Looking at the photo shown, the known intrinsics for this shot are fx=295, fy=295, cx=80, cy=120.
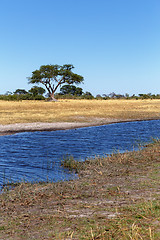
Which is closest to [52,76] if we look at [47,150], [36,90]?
[36,90]

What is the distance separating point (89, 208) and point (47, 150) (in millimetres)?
9312

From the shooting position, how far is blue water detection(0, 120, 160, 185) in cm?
1055

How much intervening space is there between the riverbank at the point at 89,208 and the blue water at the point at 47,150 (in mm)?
1509

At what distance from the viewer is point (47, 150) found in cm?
1526

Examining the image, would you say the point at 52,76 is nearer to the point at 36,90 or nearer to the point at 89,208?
the point at 36,90

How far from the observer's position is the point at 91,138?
62.4 ft

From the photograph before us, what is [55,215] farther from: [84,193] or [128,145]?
[128,145]

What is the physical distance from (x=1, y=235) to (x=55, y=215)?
1.15 meters

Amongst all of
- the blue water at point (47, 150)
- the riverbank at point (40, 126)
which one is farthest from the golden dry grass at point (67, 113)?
the blue water at point (47, 150)

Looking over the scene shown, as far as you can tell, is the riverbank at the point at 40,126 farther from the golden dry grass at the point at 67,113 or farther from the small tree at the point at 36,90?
the small tree at the point at 36,90

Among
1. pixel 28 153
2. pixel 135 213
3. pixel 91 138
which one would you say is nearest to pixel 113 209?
pixel 135 213

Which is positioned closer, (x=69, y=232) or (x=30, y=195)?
(x=69, y=232)

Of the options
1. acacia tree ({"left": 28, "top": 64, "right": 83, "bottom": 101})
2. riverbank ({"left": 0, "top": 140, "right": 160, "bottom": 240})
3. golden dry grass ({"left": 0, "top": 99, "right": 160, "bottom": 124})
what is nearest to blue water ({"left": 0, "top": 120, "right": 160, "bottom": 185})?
riverbank ({"left": 0, "top": 140, "right": 160, "bottom": 240})

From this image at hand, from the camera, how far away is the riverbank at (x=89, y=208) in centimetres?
488
